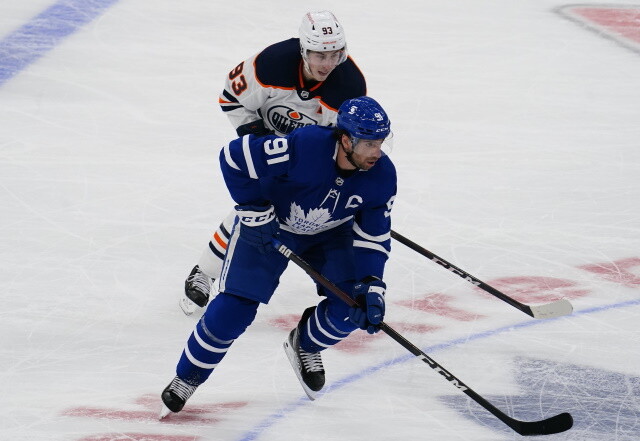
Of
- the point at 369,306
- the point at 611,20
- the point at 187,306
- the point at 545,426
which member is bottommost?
the point at 611,20

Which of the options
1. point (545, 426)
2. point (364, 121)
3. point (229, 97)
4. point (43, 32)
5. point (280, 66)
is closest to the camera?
point (364, 121)

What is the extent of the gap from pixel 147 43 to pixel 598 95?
2.96 m

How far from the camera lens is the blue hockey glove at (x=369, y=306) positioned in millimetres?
3049

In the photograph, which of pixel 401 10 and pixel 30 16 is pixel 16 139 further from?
pixel 401 10

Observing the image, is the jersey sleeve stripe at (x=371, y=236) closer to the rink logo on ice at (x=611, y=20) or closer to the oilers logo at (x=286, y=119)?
the oilers logo at (x=286, y=119)

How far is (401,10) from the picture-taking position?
785 cm

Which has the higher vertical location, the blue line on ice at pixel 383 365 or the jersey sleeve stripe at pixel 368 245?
the jersey sleeve stripe at pixel 368 245

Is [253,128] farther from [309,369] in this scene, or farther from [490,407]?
[490,407]

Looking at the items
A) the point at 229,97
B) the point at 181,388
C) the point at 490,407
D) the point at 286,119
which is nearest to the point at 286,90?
the point at 286,119

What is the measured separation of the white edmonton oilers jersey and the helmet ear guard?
0.14m

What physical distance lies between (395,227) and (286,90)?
123cm

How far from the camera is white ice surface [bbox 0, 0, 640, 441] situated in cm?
339

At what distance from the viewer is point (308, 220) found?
327cm

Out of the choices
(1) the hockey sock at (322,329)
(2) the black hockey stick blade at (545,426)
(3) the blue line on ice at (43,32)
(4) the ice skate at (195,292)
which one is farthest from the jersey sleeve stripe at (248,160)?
(3) the blue line on ice at (43,32)
